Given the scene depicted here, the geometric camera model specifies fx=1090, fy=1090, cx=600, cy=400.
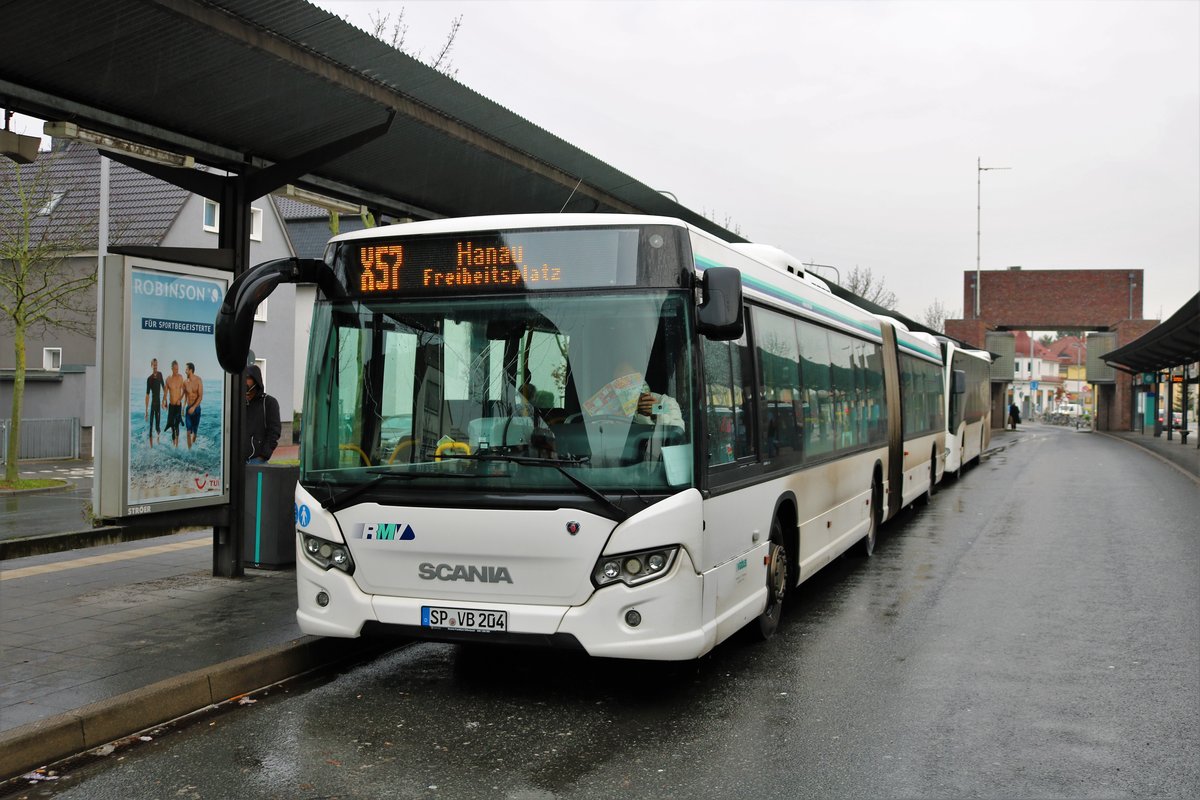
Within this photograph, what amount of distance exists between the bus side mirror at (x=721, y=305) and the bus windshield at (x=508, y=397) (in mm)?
141

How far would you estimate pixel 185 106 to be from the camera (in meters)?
7.74

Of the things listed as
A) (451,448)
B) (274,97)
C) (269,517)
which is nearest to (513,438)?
(451,448)

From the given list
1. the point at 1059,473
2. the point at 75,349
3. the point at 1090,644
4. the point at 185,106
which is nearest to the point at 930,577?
the point at 1090,644

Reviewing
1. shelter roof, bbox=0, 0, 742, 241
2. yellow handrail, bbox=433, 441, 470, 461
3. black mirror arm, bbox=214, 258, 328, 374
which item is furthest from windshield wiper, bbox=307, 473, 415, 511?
shelter roof, bbox=0, 0, 742, 241

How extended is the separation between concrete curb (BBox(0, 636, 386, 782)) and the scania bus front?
54 cm

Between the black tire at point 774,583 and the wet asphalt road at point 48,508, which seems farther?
the wet asphalt road at point 48,508

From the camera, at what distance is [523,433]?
5867 mm

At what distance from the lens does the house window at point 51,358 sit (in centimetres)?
3525

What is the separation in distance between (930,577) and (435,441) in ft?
21.8

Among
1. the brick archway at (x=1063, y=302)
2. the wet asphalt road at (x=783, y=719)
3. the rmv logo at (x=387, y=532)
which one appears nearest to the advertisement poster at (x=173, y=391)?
the wet asphalt road at (x=783, y=719)

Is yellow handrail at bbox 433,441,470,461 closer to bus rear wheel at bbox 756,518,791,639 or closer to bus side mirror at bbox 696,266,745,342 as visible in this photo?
bus side mirror at bbox 696,266,745,342

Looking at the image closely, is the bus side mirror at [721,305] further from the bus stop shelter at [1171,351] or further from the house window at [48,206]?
the bus stop shelter at [1171,351]

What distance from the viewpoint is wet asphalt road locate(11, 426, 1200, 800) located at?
492 cm

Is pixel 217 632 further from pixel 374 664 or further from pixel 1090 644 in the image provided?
pixel 1090 644
